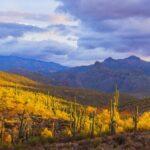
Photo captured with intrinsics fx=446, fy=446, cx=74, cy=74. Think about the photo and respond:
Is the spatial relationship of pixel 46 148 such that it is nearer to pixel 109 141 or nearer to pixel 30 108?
pixel 109 141

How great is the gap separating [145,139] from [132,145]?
2723 millimetres

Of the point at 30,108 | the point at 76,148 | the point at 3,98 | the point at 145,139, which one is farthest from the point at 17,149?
the point at 3,98

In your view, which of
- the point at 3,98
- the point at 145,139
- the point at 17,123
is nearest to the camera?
the point at 145,139

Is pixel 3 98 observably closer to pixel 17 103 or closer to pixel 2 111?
pixel 17 103

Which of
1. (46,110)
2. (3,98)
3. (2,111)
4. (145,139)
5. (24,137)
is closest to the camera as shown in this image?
(145,139)

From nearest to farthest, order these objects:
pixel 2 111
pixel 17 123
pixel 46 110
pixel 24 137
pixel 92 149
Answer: pixel 92 149 → pixel 24 137 → pixel 17 123 → pixel 2 111 → pixel 46 110

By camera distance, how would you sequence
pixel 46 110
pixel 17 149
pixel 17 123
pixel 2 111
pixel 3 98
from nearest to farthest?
pixel 17 149 < pixel 17 123 < pixel 2 111 < pixel 46 110 < pixel 3 98

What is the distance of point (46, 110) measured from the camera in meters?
168

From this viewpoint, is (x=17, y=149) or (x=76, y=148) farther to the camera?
(x=17, y=149)

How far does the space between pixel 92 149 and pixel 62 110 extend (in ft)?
470

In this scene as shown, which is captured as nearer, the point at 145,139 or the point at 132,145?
the point at 132,145

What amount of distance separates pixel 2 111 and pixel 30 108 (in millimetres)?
17671

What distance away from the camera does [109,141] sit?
35.4m

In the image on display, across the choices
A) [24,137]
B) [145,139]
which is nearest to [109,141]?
[145,139]
